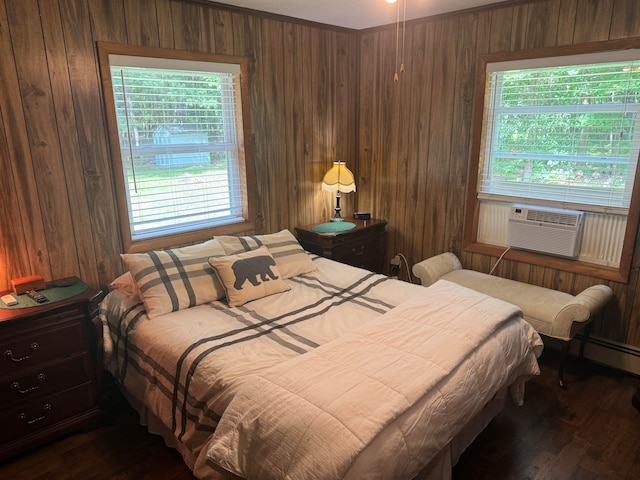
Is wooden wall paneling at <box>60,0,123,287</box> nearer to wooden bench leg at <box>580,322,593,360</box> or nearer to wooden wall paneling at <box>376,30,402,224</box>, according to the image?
wooden wall paneling at <box>376,30,402,224</box>

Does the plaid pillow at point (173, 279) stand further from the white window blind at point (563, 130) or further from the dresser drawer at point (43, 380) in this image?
the white window blind at point (563, 130)

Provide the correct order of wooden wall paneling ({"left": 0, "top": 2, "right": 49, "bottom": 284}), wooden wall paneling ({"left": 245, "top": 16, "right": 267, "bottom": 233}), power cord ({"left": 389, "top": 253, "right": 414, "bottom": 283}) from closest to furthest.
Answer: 1. wooden wall paneling ({"left": 0, "top": 2, "right": 49, "bottom": 284})
2. wooden wall paneling ({"left": 245, "top": 16, "right": 267, "bottom": 233})
3. power cord ({"left": 389, "top": 253, "right": 414, "bottom": 283})

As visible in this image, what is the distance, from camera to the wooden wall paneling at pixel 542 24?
2.95 meters

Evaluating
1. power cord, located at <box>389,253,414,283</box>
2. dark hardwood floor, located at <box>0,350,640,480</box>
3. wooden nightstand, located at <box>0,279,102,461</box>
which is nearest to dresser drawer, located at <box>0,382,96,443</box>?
wooden nightstand, located at <box>0,279,102,461</box>

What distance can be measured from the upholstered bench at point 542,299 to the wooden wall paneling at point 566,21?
5.41 ft

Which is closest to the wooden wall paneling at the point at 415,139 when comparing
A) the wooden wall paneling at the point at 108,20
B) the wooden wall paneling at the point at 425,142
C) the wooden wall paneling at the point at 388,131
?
the wooden wall paneling at the point at 425,142

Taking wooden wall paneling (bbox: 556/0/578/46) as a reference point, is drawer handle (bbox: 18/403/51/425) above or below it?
below

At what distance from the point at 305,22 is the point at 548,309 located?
2.82 meters

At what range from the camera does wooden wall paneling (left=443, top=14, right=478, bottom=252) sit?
133 inches

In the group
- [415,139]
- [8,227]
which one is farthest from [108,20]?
[415,139]

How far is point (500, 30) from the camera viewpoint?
3209mm

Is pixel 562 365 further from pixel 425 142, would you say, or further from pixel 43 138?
pixel 43 138

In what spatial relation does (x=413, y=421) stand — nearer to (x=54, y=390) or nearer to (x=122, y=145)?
(x=54, y=390)

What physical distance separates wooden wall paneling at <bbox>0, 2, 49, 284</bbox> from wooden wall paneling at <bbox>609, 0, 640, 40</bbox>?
3422mm
